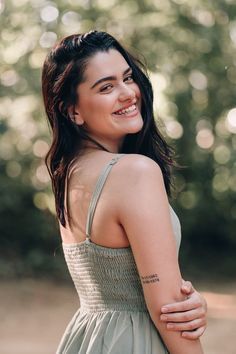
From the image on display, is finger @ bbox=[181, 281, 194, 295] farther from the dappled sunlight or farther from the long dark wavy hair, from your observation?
the dappled sunlight

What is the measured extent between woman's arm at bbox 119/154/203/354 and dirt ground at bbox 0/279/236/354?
457 cm

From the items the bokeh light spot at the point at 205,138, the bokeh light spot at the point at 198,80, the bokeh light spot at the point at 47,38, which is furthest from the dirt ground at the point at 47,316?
the bokeh light spot at the point at 47,38

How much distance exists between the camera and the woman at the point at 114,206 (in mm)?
1486

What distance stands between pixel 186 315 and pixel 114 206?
26cm

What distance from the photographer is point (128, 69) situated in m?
1.72

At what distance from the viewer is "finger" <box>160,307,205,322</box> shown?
1499mm

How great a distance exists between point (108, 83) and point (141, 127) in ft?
0.46

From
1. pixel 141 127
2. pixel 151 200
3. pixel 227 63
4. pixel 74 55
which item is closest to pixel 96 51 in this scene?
pixel 74 55

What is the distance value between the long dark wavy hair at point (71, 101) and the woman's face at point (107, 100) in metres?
0.02

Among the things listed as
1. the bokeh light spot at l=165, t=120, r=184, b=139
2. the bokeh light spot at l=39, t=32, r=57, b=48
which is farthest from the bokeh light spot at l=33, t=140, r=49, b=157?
the bokeh light spot at l=165, t=120, r=184, b=139

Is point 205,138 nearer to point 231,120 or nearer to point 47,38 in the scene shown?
point 231,120

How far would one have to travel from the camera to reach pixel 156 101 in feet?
25.1

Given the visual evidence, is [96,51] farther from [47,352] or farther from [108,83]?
[47,352]

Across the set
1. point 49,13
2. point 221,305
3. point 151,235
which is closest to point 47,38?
point 49,13
